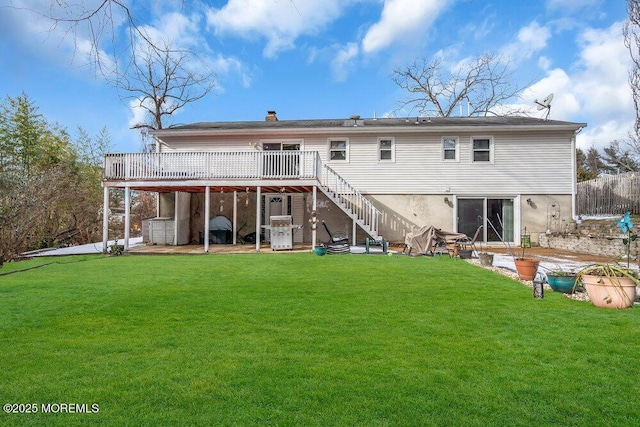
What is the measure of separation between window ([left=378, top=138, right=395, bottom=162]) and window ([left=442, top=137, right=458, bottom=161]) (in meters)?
2.04

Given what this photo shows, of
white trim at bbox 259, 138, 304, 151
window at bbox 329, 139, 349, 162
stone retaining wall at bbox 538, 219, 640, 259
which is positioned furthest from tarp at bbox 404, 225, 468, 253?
white trim at bbox 259, 138, 304, 151

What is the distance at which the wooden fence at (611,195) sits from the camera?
13781mm

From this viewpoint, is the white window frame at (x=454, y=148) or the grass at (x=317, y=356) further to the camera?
Result: the white window frame at (x=454, y=148)

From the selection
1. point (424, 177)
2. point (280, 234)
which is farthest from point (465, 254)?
point (280, 234)

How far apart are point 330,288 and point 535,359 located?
11.3ft

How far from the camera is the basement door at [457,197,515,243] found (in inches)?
572

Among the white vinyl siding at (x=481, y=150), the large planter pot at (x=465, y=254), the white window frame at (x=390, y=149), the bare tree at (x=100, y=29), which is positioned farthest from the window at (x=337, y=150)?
the bare tree at (x=100, y=29)

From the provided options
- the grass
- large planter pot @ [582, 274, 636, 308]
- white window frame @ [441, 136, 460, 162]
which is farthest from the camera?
white window frame @ [441, 136, 460, 162]

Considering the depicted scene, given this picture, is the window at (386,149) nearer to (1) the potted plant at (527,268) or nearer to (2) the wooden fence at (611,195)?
(1) the potted plant at (527,268)

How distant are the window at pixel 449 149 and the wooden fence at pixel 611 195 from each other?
658cm

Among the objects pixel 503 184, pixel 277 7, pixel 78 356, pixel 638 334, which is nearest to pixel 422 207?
pixel 503 184

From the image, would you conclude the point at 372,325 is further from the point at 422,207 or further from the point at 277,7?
the point at 422,207

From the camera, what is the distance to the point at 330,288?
616 centimetres

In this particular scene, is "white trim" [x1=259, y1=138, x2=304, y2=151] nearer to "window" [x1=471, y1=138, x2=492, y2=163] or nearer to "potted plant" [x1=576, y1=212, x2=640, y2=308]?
"window" [x1=471, y1=138, x2=492, y2=163]
